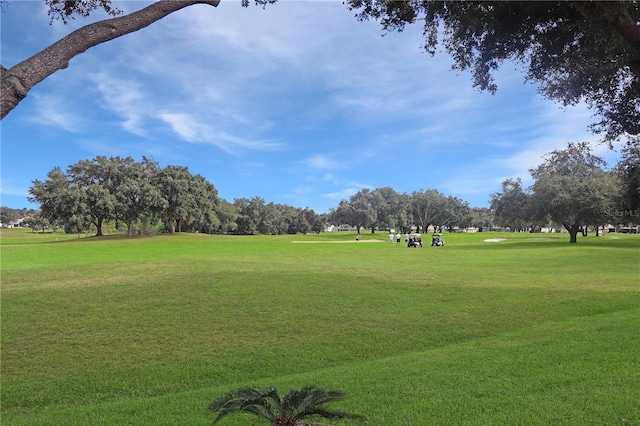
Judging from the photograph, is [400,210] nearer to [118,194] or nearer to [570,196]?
[570,196]

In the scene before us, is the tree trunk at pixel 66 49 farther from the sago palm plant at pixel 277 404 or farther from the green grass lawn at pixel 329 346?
the green grass lawn at pixel 329 346

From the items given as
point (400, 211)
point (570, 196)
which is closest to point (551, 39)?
point (570, 196)

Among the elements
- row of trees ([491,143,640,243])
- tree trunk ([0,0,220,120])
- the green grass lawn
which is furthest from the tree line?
tree trunk ([0,0,220,120])

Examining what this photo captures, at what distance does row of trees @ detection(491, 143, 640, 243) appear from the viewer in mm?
41969

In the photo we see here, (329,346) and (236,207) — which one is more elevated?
(236,207)

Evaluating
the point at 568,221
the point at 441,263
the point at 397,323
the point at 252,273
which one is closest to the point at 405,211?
the point at 568,221

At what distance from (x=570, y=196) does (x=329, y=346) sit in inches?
1677

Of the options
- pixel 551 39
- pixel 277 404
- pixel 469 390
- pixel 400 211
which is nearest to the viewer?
pixel 277 404

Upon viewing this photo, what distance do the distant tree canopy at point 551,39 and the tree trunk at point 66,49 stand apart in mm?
287

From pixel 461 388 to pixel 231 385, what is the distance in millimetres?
3658

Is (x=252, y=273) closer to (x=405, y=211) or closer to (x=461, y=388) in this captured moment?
(x=461, y=388)

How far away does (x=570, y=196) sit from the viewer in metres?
42.9

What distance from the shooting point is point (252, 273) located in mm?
18844

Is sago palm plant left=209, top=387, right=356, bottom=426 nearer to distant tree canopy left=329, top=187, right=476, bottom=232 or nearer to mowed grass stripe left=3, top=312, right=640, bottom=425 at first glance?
mowed grass stripe left=3, top=312, right=640, bottom=425
